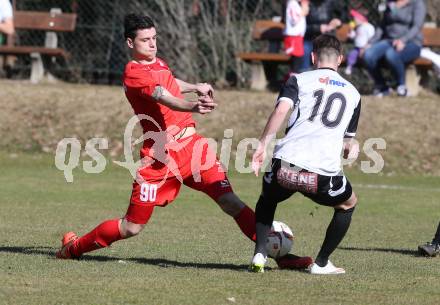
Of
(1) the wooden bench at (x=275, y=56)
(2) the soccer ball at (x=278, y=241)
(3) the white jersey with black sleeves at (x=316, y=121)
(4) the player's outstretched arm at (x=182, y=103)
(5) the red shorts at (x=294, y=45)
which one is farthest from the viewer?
(1) the wooden bench at (x=275, y=56)

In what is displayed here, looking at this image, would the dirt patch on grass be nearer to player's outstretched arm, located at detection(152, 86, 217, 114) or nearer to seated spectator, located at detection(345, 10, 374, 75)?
seated spectator, located at detection(345, 10, 374, 75)

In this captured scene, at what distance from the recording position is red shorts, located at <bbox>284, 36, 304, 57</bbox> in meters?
19.5

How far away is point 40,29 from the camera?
2309 cm

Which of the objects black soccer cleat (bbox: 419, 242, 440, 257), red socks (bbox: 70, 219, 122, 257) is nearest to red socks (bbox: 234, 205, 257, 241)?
red socks (bbox: 70, 219, 122, 257)

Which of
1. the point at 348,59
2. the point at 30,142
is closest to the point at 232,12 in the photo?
the point at 348,59

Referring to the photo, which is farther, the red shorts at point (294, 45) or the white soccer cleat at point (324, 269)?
the red shorts at point (294, 45)

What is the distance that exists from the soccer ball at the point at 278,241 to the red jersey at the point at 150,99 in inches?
39.8

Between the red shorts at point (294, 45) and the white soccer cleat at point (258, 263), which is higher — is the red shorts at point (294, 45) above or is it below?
below

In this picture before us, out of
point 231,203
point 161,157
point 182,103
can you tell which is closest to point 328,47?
point 182,103

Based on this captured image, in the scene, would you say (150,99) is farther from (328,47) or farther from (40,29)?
(40,29)

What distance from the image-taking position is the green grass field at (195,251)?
23.1 ft

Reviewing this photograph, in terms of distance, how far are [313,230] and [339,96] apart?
429 cm

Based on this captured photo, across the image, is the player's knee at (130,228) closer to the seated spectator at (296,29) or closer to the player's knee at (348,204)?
the player's knee at (348,204)

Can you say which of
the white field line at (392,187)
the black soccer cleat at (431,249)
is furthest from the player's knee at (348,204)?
the white field line at (392,187)
